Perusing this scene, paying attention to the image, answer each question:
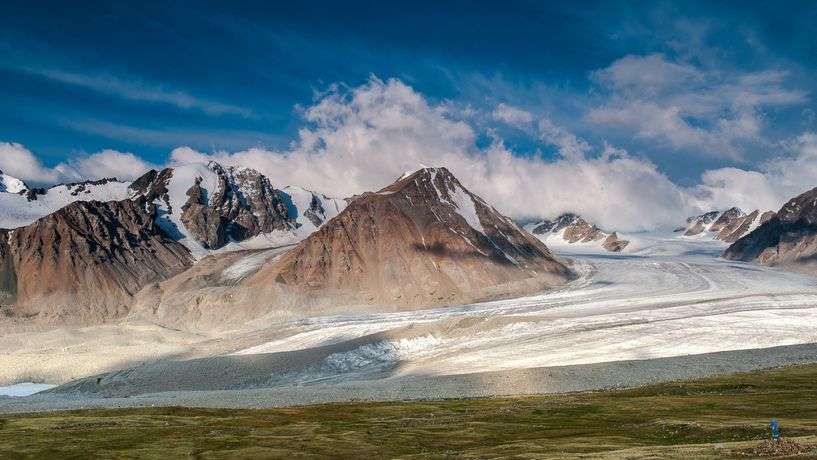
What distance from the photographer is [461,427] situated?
53875 millimetres

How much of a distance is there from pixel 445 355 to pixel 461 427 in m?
68.6

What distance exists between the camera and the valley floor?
3661 inches

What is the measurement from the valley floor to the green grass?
15.5m

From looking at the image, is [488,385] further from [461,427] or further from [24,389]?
[24,389]

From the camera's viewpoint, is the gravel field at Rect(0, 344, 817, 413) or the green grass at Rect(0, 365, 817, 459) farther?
the gravel field at Rect(0, 344, 817, 413)

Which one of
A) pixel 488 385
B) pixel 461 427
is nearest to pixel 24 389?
pixel 488 385

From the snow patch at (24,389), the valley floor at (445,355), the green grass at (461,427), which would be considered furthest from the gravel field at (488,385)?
the snow patch at (24,389)

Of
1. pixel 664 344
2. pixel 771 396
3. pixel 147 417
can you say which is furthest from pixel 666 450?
pixel 664 344

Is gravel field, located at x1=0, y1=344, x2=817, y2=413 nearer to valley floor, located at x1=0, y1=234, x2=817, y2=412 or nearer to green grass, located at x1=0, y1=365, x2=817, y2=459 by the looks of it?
valley floor, located at x1=0, y1=234, x2=817, y2=412

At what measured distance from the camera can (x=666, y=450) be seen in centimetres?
3388

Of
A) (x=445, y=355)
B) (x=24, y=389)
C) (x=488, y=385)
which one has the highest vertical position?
(x=24, y=389)

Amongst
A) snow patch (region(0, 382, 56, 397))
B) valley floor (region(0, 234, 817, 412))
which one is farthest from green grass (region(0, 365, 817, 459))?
snow patch (region(0, 382, 56, 397))

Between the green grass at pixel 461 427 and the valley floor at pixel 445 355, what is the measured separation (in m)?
15.5

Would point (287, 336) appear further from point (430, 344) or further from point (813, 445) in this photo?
point (813, 445)
